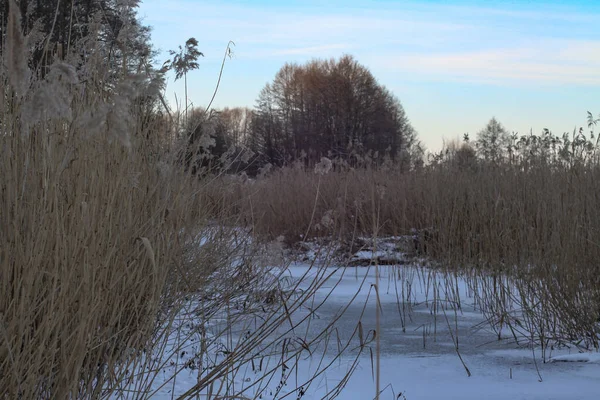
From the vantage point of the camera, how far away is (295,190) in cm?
896

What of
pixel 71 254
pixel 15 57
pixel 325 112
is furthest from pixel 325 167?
pixel 325 112

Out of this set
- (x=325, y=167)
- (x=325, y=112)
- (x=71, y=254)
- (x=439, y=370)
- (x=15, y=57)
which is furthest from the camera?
(x=325, y=112)

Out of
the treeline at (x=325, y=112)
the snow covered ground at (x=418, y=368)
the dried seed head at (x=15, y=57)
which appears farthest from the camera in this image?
the treeline at (x=325, y=112)

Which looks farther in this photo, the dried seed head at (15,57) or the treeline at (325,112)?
the treeline at (325,112)

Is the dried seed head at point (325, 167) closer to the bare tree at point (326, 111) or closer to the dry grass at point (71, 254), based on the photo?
the dry grass at point (71, 254)

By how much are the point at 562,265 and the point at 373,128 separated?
30.6m

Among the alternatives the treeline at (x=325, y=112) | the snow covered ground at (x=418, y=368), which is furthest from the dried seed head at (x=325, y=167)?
the treeline at (x=325, y=112)

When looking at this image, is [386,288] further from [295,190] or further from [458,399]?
[295,190]

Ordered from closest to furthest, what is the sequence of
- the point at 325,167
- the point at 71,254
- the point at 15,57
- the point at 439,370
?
1. the point at 15,57
2. the point at 71,254
3. the point at 325,167
4. the point at 439,370

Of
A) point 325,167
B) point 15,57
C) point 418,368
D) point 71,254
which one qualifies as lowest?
point 418,368

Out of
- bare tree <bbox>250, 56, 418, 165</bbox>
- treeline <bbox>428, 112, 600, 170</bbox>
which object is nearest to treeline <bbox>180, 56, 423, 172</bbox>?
bare tree <bbox>250, 56, 418, 165</bbox>

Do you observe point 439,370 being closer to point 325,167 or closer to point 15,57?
point 325,167

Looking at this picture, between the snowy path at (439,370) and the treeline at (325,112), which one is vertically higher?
the treeline at (325,112)

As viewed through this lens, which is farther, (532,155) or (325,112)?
(325,112)
